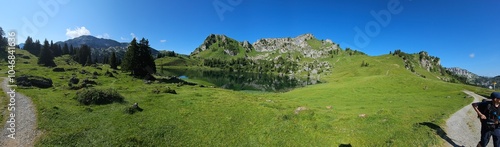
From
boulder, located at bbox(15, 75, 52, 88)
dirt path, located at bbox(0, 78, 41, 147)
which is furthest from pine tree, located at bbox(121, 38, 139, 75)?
dirt path, located at bbox(0, 78, 41, 147)

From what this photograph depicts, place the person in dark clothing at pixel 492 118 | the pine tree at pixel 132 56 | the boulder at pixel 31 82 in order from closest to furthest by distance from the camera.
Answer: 1. the person in dark clothing at pixel 492 118
2. the boulder at pixel 31 82
3. the pine tree at pixel 132 56

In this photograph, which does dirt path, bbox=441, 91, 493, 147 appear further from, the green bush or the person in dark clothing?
the green bush

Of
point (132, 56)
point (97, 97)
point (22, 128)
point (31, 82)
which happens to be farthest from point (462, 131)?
point (132, 56)

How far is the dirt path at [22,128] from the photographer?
16938mm

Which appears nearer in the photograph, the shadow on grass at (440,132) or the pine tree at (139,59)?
the shadow on grass at (440,132)

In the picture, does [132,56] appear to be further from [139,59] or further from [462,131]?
[462,131]

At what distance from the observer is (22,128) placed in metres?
19.3

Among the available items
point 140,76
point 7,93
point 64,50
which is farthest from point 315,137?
point 64,50

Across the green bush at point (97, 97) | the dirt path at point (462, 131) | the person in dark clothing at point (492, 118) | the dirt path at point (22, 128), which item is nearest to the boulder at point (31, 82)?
the green bush at point (97, 97)

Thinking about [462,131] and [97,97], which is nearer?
[462,131]

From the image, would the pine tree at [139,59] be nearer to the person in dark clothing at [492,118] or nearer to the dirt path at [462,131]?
the dirt path at [462,131]

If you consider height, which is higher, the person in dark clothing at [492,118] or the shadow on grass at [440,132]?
the person in dark clothing at [492,118]

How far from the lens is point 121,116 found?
2517 cm

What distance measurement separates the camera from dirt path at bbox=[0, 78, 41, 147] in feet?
55.6
